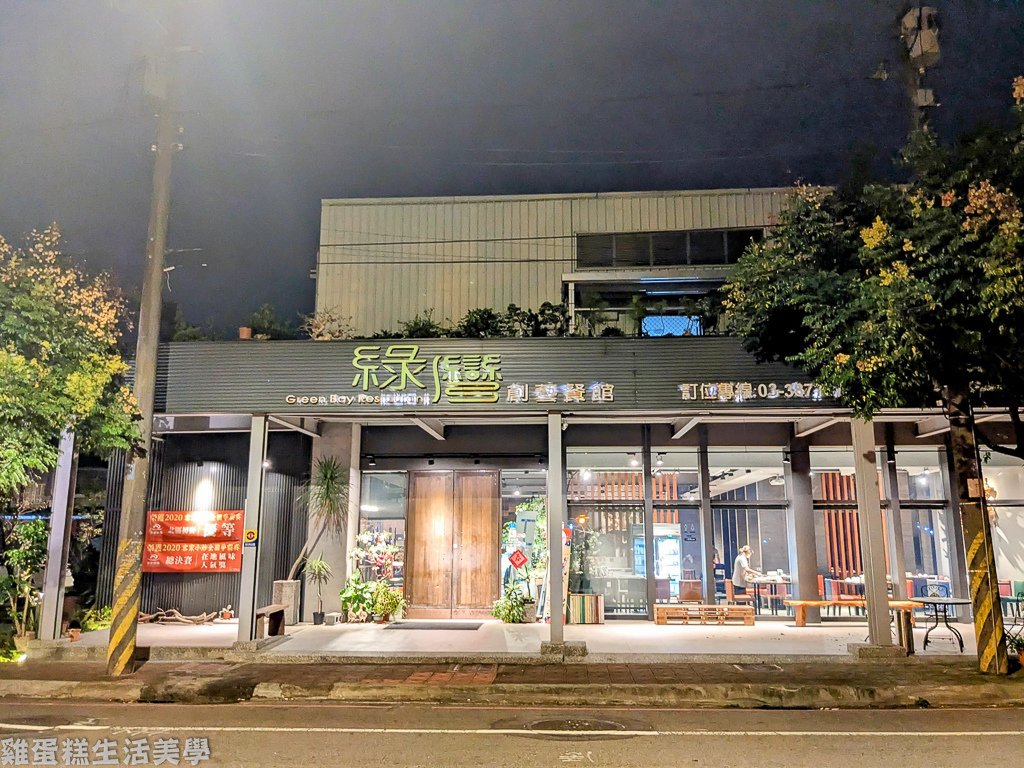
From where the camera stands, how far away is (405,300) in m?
18.9

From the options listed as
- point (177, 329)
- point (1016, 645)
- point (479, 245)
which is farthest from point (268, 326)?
point (1016, 645)

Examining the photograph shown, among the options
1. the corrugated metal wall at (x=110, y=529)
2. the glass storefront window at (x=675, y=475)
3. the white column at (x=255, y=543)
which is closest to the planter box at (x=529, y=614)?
the glass storefront window at (x=675, y=475)

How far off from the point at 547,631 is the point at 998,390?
814cm

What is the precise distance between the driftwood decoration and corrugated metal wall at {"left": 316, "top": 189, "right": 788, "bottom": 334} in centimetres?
728

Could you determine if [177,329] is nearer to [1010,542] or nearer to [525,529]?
[525,529]

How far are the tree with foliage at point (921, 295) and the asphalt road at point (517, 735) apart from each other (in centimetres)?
377

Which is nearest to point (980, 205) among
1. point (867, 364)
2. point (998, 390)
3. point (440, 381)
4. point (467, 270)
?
point (867, 364)

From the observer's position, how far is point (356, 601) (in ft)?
49.3

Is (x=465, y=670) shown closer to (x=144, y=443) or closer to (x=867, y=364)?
(x=144, y=443)

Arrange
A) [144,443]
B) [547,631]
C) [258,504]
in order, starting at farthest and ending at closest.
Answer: [547,631]
[258,504]
[144,443]

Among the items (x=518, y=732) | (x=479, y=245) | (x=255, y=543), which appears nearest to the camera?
(x=518, y=732)

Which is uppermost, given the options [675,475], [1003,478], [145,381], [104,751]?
[145,381]

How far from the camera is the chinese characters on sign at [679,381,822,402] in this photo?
39.4ft

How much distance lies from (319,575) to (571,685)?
23.3 feet
